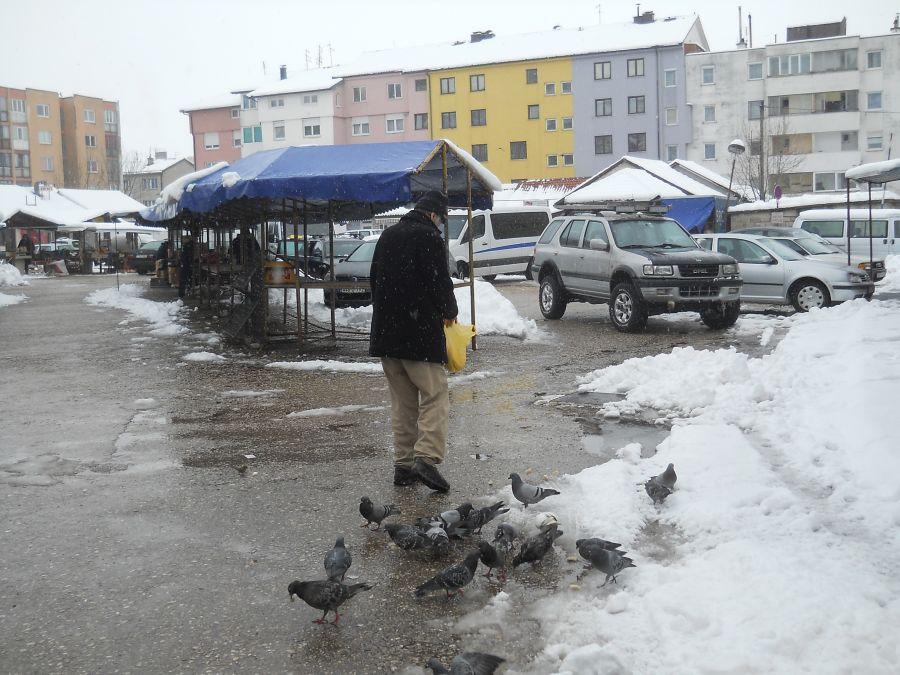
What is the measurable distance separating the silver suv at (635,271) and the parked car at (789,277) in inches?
52.8

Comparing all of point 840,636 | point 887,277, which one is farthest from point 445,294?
point 887,277

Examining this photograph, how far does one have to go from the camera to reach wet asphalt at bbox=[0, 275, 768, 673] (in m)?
3.85

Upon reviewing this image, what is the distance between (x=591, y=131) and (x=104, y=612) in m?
61.9

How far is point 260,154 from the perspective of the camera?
543 inches

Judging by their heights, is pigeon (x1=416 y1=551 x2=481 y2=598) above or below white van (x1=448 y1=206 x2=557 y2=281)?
below

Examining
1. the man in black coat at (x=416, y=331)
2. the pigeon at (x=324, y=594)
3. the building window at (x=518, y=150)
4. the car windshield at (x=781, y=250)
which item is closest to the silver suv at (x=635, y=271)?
the car windshield at (x=781, y=250)

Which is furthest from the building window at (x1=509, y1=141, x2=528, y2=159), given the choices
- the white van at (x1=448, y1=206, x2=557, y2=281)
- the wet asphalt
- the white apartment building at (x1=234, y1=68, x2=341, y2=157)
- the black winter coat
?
the black winter coat

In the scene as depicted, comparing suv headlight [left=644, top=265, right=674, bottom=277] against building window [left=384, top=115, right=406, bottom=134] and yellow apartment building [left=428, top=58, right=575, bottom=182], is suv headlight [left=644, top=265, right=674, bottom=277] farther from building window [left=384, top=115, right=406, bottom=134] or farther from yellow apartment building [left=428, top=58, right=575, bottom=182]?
building window [left=384, top=115, right=406, bottom=134]

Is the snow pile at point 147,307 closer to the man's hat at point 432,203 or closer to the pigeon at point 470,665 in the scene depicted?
the man's hat at point 432,203

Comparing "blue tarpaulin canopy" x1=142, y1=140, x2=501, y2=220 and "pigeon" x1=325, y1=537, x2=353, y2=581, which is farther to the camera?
"blue tarpaulin canopy" x1=142, y1=140, x2=501, y2=220

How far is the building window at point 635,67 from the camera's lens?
60.7 meters

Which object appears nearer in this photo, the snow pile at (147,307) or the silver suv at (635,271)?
the silver suv at (635,271)

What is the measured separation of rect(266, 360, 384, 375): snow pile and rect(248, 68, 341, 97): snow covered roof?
6257cm

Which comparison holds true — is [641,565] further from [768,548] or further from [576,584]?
[768,548]
